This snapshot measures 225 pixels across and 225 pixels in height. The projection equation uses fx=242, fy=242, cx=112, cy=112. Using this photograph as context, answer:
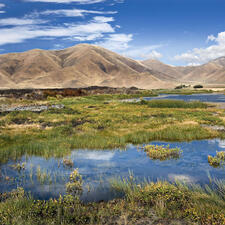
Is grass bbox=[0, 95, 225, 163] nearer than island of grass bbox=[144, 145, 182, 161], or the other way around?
island of grass bbox=[144, 145, 182, 161]

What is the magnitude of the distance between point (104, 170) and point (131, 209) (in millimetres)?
5062

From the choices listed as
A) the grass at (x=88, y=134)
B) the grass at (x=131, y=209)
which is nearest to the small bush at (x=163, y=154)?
the grass at (x=88, y=134)

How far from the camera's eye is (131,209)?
930 cm

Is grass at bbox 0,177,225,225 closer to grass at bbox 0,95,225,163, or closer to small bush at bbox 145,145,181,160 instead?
small bush at bbox 145,145,181,160

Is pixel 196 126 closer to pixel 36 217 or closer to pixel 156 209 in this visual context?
pixel 156 209

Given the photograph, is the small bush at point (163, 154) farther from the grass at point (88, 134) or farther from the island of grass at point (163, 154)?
the grass at point (88, 134)

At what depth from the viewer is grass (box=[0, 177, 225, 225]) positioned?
28.0 ft

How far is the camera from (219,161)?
14992mm

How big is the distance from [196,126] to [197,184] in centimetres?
1469

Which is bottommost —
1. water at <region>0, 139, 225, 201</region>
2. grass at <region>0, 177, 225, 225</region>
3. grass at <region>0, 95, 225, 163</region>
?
water at <region>0, 139, 225, 201</region>

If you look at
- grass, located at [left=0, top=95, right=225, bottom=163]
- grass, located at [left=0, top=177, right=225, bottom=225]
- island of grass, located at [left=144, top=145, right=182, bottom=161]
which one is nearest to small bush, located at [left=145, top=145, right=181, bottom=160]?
island of grass, located at [left=144, top=145, right=182, bottom=161]

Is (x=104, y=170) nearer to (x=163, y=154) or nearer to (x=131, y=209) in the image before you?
(x=163, y=154)

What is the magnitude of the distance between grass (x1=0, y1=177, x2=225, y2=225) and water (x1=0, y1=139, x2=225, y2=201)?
100 centimetres

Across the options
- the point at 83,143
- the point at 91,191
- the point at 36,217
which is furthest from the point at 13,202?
the point at 83,143
